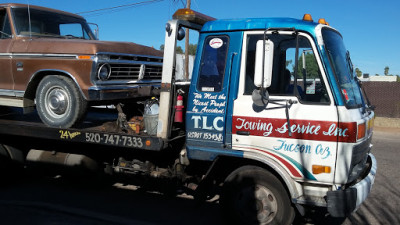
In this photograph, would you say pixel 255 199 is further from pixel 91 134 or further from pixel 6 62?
pixel 6 62

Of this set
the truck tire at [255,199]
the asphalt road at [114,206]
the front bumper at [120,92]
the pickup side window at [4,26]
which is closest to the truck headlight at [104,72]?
the front bumper at [120,92]

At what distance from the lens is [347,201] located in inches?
139

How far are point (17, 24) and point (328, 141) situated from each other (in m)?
5.07

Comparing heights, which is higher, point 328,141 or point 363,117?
point 363,117

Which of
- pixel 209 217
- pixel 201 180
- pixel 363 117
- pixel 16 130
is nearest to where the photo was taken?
pixel 363 117

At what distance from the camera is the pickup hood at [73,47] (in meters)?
4.97

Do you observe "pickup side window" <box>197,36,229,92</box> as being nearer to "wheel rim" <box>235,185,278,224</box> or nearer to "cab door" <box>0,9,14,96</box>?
"wheel rim" <box>235,185,278,224</box>

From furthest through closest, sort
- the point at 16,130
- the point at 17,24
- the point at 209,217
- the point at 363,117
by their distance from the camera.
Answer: the point at 17,24 → the point at 16,130 → the point at 209,217 → the point at 363,117

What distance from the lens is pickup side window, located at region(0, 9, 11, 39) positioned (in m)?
5.83

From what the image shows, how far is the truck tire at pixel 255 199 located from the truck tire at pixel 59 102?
2.32 m

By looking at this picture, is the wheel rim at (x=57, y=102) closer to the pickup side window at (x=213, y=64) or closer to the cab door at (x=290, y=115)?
the pickup side window at (x=213, y=64)

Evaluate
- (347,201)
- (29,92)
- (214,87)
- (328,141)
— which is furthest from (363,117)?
(29,92)

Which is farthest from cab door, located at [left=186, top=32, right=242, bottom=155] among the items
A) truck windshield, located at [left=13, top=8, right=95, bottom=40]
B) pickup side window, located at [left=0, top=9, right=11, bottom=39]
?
pickup side window, located at [left=0, top=9, right=11, bottom=39]

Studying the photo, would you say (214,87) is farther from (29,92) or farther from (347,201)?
(29,92)
